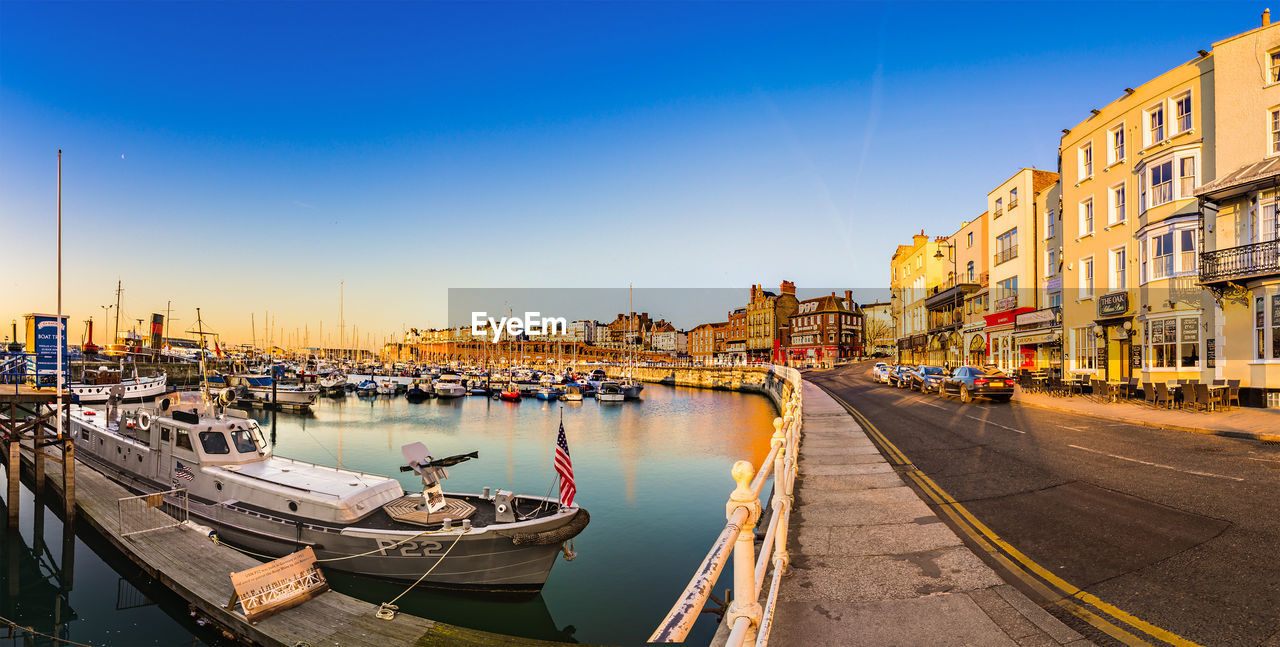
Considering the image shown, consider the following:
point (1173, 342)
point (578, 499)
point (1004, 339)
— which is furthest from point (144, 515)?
point (1004, 339)

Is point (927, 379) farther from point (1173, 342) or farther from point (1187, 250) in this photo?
point (1187, 250)

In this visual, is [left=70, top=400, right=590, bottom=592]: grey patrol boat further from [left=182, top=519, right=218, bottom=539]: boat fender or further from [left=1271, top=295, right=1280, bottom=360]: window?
[left=1271, top=295, right=1280, bottom=360]: window

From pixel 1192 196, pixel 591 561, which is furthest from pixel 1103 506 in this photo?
pixel 1192 196

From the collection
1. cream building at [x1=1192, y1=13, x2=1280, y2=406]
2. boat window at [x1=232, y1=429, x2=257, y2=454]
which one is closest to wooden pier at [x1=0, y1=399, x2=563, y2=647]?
boat window at [x1=232, y1=429, x2=257, y2=454]

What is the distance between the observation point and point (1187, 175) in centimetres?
2672

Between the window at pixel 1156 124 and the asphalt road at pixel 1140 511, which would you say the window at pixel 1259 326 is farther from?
the asphalt road at pixel 1140 511

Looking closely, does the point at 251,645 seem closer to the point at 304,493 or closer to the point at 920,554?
the point at 304,493

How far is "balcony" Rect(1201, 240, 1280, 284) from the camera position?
22422 millimetres

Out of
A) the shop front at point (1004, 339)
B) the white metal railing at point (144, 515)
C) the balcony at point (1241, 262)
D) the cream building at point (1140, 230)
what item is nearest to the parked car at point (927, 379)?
the cream building at point (1140, 230)

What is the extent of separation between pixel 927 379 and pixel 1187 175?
1704 centimetres

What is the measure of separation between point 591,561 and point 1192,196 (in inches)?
1217

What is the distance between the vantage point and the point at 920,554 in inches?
297

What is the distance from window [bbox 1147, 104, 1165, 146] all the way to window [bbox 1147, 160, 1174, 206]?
1.63 meters

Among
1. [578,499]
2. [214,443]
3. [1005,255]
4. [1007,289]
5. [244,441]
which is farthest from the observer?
[1005,255]
